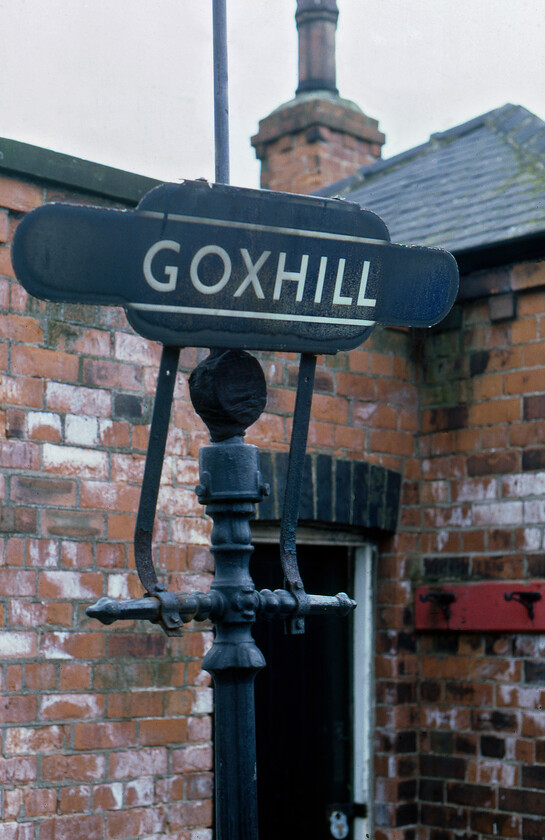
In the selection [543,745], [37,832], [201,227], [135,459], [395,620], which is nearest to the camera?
[201,227]

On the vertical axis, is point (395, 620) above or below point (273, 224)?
below

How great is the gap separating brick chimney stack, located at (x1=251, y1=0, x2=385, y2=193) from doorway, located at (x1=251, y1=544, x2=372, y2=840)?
5.55 m

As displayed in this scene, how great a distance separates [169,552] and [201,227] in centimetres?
303

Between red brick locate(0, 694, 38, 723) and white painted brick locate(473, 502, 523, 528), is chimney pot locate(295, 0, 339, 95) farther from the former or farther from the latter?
red brick locate(0, 694, 38, 723)

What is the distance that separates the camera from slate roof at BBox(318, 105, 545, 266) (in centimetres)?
559

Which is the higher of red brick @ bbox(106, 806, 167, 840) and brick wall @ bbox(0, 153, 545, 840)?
brick wall @ bbox(0, 153, 545, 840)

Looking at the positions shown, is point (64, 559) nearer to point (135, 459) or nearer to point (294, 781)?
point (135, 459)

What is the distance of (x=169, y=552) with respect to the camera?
15.3 feet

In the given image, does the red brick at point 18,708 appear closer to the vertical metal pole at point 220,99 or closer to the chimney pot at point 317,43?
the vertical metal pole at point 220,99

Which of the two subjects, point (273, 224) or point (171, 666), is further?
point (171, 666)

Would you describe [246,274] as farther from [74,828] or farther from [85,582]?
[74,828]

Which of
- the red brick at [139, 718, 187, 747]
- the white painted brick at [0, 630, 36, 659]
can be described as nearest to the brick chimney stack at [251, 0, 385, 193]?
the red brick at [139, 718, 187, 747]

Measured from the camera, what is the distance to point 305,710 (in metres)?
5.45

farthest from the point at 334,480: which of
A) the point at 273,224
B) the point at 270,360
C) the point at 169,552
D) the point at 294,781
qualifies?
the point at 273,224
